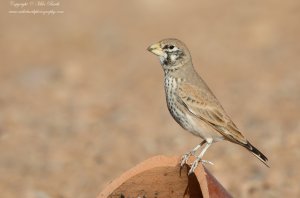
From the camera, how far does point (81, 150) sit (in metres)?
12.7

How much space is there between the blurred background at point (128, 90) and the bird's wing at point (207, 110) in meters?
2.70

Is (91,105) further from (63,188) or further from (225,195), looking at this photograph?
(225,195)

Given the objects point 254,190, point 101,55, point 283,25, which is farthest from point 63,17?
point 254,190

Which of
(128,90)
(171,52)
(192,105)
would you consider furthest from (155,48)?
(128,90)

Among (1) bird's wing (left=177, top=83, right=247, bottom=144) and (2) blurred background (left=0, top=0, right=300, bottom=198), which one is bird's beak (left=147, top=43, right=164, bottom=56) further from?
(2) blurred background (left=0, top=0, right=300, bottom=198)

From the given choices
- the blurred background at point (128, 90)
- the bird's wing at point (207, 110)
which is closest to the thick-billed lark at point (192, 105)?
the bird's wing at point (207, 110)

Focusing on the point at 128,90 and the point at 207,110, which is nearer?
the point at 207,110

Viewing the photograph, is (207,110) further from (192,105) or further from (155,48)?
(155,48)

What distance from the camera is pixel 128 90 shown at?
16641 millimetres

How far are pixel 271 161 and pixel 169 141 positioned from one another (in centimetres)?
199

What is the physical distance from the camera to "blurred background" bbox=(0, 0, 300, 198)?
11.6m

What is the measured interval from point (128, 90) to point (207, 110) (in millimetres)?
8464

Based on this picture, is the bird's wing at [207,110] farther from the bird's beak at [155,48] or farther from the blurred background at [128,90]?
the blurred background at [128,90]

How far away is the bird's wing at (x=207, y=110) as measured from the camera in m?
8.17
